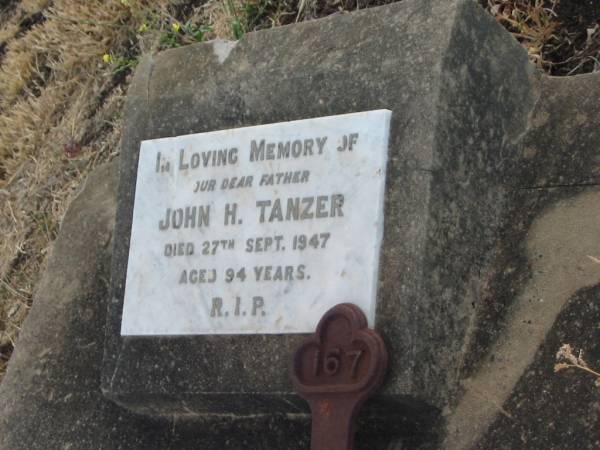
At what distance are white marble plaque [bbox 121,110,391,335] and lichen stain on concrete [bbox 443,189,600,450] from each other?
11.0 inches

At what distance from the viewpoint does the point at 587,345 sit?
2.14 m

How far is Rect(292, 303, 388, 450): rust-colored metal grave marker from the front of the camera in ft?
6.92

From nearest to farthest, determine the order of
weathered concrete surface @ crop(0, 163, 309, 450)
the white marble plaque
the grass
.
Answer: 1. the white marble plaque
2. weathered concrete surface @ crop(0, 163, 309, 450)
3. the grass

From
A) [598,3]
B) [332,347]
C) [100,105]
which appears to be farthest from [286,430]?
[100,105]

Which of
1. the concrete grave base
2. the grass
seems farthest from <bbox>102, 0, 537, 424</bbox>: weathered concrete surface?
the grass

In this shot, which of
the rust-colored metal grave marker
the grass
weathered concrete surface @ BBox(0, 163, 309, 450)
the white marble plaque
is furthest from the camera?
the grass

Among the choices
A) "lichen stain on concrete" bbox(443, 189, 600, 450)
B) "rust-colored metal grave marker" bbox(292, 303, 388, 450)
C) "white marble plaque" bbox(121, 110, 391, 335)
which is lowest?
"lichen stain on concrete" bbox(443, 189, 600, 450)

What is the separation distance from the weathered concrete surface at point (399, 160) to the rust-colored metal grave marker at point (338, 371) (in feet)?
0.16

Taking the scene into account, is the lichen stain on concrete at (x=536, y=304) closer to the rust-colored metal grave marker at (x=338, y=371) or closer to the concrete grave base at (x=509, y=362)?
the concrete grave base at (x=509, y=362)

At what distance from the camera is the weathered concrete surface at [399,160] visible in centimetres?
217

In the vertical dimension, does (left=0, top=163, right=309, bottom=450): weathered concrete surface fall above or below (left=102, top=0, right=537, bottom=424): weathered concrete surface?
below

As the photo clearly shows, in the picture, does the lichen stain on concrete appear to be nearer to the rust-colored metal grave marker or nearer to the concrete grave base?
the concrete grave base

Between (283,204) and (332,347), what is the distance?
1.10ft

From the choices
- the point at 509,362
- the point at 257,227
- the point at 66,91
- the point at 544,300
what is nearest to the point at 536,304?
the point at 544,300
